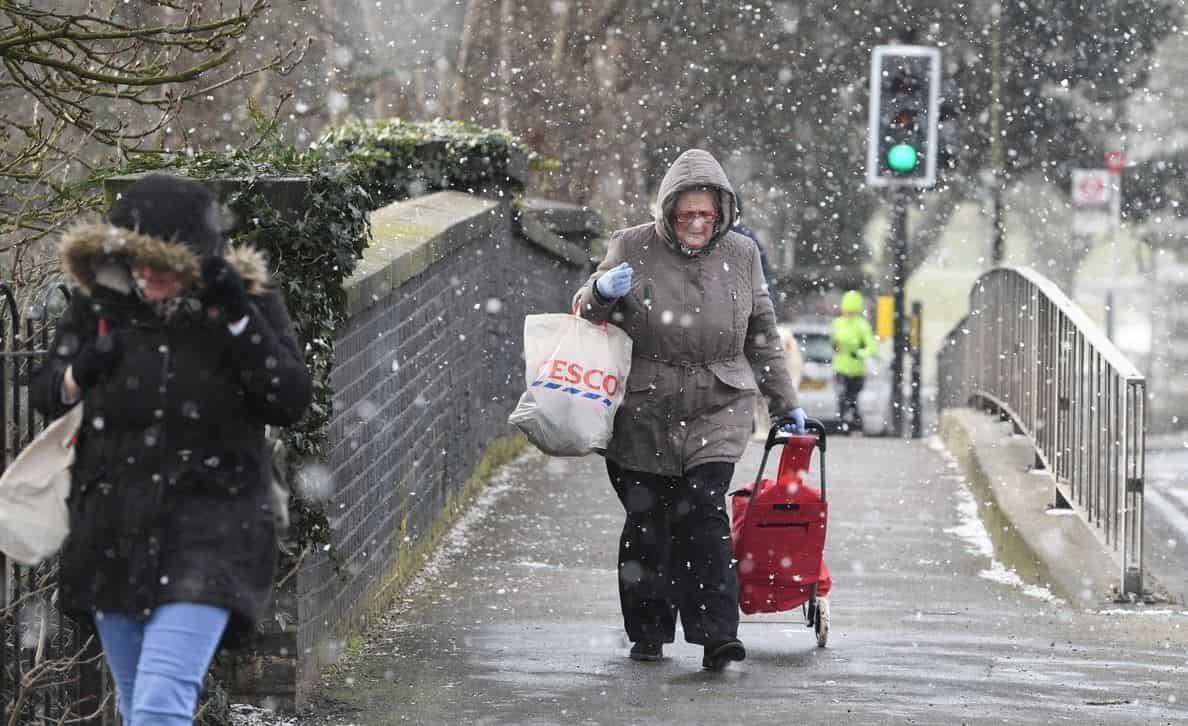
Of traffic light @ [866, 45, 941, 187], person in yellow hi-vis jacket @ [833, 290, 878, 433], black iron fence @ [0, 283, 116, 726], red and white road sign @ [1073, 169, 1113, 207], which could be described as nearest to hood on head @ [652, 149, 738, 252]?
black iron fence @ [0, 283, 116, 726]

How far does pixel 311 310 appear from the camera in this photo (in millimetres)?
5887

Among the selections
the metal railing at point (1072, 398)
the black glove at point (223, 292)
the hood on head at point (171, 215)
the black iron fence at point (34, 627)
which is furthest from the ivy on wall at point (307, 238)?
the metal railing at point (1072, 398)

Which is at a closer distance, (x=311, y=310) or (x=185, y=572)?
(x=185, y=572)

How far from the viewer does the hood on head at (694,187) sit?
679cm

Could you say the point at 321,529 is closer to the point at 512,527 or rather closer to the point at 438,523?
the point at 438,523

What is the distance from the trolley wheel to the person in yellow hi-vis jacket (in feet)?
52.7

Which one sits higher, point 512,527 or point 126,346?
point 126,346

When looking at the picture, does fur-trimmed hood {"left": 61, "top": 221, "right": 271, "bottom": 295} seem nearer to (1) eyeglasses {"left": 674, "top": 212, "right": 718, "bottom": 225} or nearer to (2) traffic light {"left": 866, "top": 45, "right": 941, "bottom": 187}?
(1) eyeglasses {"left": 674, "top": 212, "right": 718, "bottom": 225}

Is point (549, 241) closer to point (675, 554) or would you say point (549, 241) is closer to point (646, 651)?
point (675, 554)

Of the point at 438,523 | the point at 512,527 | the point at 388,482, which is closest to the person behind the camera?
the point at 388,482

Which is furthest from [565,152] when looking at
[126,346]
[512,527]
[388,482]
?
[126,346]

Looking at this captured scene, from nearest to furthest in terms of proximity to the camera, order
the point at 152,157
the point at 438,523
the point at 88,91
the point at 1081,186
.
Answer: the point at 152,157 → the point at 88,91 → the point at 438,523 → the point at 1081,186

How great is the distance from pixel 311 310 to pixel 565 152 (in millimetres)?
17594

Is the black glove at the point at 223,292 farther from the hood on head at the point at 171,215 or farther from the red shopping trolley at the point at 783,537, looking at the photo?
the red shopping trolley at the point at 783,537
